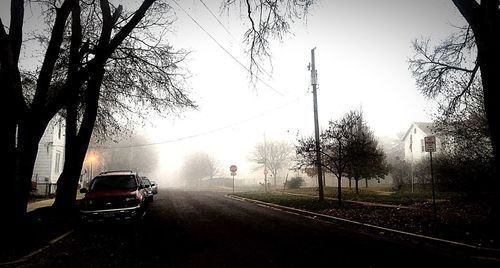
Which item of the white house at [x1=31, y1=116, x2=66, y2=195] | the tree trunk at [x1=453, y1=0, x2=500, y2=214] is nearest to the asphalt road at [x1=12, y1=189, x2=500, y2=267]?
the tree trunk at [x1=453, y1=0, x2=500, y2=214]

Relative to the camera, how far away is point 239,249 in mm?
7188

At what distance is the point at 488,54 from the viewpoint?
7.65 metres

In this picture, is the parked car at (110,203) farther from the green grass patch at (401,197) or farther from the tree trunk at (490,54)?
the green grass patch at (401,197)

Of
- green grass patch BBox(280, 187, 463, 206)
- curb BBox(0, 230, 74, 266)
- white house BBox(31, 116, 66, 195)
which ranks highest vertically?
white house BBox(31, 116, 66, 195)

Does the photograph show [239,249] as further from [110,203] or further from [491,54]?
[491,54]

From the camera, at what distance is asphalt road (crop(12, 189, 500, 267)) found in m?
6.16

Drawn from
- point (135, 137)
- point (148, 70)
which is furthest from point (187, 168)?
point (148, 70)

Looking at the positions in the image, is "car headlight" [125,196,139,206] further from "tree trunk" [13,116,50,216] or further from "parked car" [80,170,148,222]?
"tree trunk" [13,116,50,216]

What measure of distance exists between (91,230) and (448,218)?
11.8 meters

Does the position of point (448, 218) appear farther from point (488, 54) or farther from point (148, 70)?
point (148, 70)

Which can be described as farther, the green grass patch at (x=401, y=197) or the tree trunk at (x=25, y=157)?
the green grass patch at (x=401, y=197)

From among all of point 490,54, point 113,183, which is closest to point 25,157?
point 113,183

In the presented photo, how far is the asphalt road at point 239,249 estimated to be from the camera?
20.2ft

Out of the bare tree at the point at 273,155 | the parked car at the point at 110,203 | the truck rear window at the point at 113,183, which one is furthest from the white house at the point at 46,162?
the bare tree at the point at 273,155
